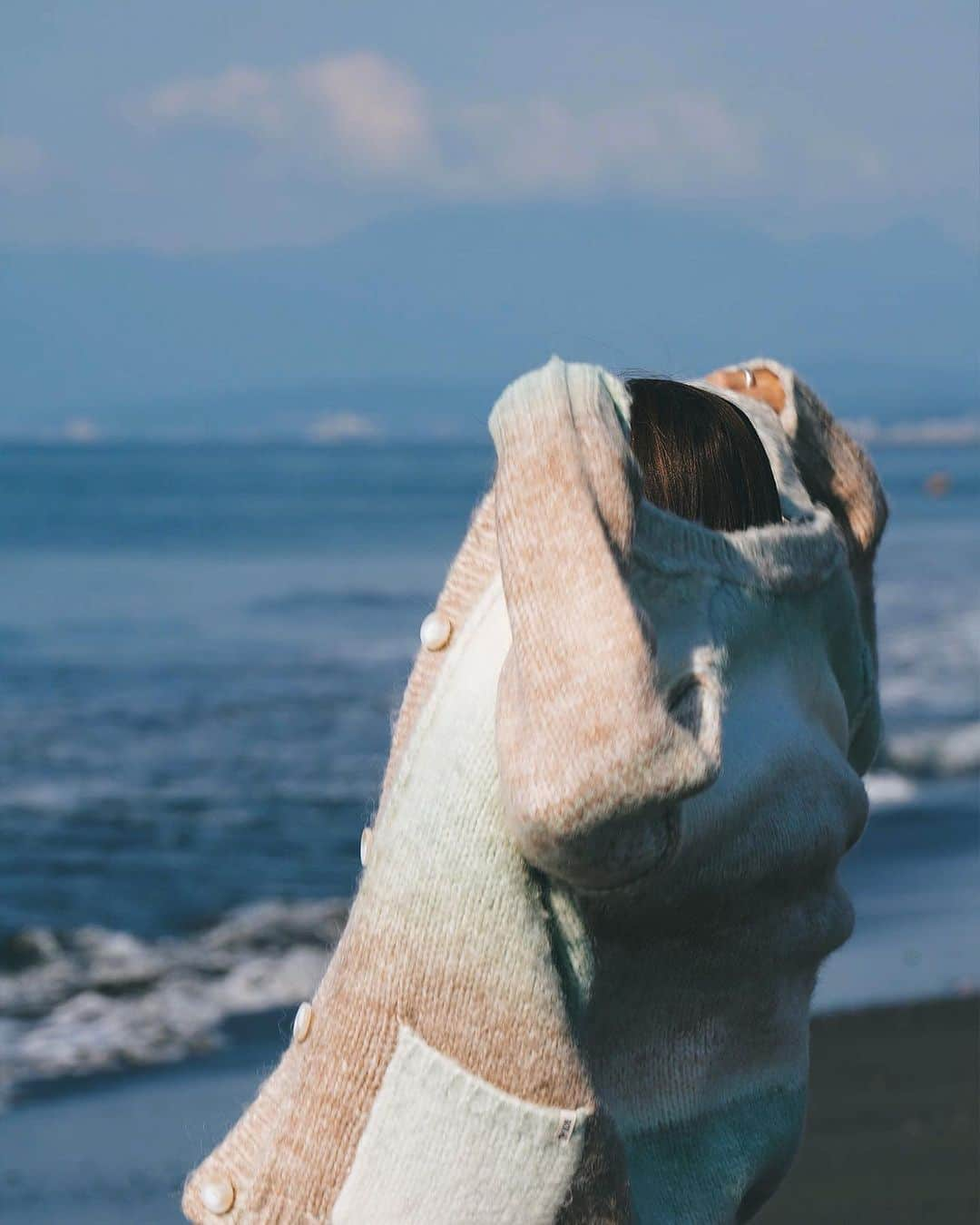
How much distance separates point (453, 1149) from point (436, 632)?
0.43 m

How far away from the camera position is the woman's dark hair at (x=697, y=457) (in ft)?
5.57

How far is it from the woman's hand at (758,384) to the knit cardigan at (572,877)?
0.79 ft

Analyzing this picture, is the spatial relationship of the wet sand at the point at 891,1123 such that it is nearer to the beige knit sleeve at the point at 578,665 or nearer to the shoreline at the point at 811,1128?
the shoreline at the point at 811,1128

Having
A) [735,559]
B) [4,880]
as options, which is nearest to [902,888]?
[4,880]

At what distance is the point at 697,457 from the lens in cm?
172

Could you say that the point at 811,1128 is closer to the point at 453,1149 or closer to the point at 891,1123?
Answer: the point at 891,1123

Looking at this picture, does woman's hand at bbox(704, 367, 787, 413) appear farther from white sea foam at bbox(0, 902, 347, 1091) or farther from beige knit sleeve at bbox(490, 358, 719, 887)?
white sea foam at bbox(0, 902, 347, 1091)

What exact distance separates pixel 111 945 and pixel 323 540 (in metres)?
26.7

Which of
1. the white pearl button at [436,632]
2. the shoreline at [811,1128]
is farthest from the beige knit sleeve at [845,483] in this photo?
the shoreline at [811,1128]

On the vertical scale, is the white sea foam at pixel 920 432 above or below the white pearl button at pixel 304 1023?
below

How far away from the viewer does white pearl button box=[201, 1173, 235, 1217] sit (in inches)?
66.3

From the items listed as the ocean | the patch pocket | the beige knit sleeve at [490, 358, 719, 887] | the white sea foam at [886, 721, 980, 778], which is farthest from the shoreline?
the white sea foam at [886, 721, 980, 778]

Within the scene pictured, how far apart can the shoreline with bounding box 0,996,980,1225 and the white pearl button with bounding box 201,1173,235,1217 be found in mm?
3532

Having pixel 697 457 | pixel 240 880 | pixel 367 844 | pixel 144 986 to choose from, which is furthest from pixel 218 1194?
pixel 240 880
